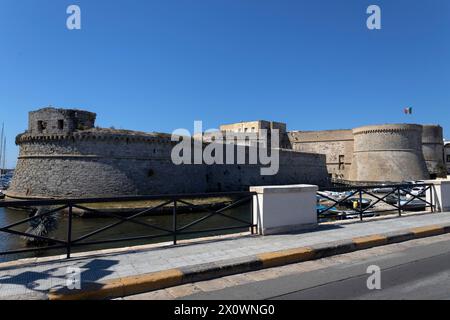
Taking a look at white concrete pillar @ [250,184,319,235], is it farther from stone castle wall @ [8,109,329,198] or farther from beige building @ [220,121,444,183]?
beige building @ [220,121,444,183]

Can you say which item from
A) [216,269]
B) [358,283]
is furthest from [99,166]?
[358,283]

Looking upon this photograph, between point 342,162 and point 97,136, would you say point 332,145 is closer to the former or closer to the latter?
point 342,162

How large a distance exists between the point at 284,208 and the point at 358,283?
9.19 ft

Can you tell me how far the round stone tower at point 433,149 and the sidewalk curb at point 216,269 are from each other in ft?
163

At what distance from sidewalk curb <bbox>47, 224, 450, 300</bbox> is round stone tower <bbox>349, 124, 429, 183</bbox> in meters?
40.6

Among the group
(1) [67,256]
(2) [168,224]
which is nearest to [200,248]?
(1) [67,256]

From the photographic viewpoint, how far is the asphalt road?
3.61 m

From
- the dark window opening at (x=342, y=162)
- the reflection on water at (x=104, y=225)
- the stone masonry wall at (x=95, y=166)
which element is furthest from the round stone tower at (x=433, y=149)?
the stone masonry wall at (x=95, y=166)

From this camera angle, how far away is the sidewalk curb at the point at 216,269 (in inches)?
141

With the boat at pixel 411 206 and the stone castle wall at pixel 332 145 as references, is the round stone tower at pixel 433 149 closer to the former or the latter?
the stone castle wall at pixel 332 145

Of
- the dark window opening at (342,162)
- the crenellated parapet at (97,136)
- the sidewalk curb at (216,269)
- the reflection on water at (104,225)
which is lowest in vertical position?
the reflection on water at (104,225)

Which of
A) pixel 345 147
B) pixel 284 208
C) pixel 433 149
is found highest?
pixel 345 147

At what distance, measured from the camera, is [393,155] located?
4294cm
